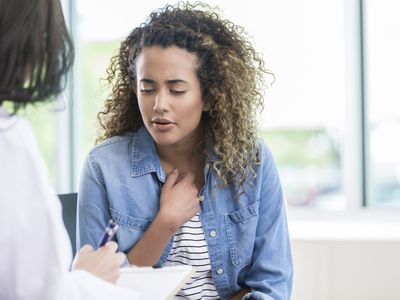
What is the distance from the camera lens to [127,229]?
5.35ft

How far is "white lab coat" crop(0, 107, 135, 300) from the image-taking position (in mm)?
871

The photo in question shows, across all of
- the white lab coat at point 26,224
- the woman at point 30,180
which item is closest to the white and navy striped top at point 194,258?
the woman at point 30,180

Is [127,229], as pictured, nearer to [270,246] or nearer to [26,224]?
[270,246]

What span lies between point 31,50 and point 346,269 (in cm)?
194

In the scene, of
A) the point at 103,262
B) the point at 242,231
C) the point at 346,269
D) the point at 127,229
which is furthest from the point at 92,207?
the point at 346,269

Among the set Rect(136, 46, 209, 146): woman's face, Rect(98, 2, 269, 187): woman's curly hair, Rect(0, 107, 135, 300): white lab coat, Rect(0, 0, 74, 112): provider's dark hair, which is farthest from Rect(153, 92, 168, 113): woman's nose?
Rect(0, 107, 135, 300): white lab coat

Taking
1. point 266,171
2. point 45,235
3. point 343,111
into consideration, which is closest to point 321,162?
point 343,111

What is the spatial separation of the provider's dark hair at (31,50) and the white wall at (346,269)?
1.82 m

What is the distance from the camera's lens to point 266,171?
173 cm

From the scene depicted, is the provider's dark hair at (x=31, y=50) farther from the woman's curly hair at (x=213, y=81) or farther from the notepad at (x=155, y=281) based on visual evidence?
the woman's curly hair at (x=213, y=81)

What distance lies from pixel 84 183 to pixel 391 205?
1.74 metres

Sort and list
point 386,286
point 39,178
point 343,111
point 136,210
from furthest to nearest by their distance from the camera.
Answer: point 343,111 → point 386,286 → point 136,210 → point 39,178

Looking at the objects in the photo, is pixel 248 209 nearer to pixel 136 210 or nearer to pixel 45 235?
pixel 136 210

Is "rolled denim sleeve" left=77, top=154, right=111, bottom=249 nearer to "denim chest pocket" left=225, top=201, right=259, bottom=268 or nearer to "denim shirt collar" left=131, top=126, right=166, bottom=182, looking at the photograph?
"denim shirt collar" left=131, top=126, right=166, bottom=182
